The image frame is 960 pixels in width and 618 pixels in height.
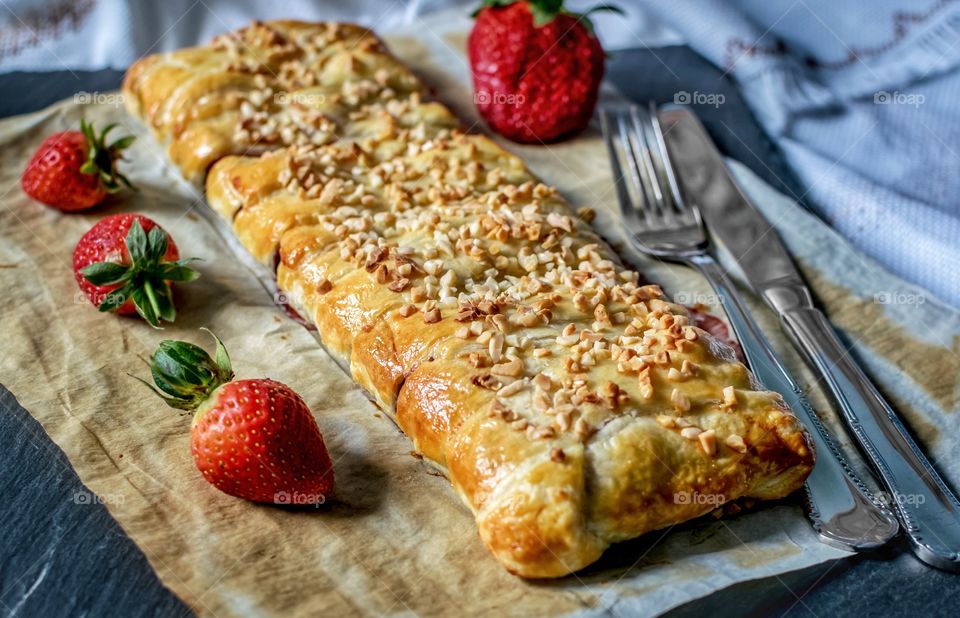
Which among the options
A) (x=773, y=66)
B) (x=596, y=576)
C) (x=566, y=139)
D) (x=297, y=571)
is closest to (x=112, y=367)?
(x=297, y=571)

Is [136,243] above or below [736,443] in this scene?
below

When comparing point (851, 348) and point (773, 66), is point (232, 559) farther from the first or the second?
point (773, 66)

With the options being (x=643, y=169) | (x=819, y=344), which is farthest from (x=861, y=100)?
(x=819, y=344)

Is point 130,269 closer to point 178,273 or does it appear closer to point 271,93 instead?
point 178,273

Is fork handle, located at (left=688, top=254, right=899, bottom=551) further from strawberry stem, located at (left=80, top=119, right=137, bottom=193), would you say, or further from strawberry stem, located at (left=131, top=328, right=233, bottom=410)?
strawberry stem, located at (left=80, top=119, right=137, bottom=193)

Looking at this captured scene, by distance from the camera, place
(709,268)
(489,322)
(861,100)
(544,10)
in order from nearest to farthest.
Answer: (489,322) < (709,268) < (544,10) < (861,100)
